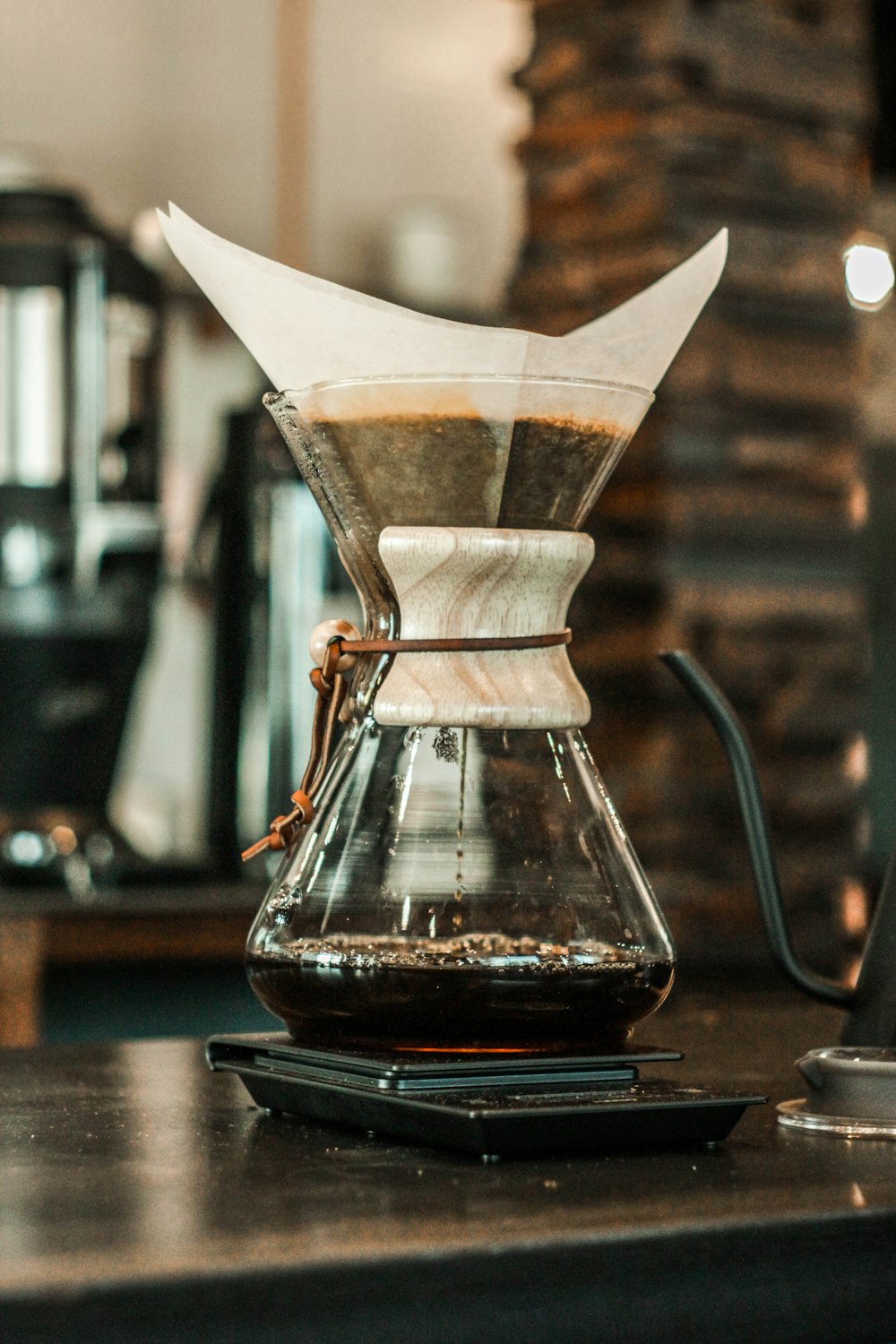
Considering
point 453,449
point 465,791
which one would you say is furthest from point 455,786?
point 453,449

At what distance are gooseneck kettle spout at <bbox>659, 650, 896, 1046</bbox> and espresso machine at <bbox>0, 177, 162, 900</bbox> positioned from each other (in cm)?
175

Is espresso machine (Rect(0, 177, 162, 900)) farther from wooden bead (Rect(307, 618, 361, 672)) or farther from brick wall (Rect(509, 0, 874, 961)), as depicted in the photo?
wooden bead (Rect(307, 618, 361, 672))

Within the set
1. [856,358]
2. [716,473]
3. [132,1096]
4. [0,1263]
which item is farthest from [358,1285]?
[856,358]

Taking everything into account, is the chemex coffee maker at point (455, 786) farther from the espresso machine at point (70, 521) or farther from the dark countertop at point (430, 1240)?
the espresso machine at point (70, 521)

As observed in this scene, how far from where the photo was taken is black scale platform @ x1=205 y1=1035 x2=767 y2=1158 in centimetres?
54

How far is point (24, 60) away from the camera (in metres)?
3.76

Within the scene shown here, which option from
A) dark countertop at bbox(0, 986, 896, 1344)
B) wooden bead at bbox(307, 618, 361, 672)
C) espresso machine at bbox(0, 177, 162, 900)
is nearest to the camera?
dark countertop at bbox(0, 986, 896, 1344)

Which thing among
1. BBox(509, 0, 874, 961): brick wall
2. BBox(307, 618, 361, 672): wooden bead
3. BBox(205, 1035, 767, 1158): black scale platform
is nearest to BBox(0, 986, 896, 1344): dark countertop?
BBox(205, 1035, 767, 1158): black scale platform

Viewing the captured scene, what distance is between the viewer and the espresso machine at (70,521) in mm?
2574

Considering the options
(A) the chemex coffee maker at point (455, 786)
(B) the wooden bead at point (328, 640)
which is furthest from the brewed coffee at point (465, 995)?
(B) the wooden bead at point (328, 640)

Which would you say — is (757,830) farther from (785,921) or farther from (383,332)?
(383,332)

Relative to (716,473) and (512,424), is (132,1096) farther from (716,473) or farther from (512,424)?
(716,473)

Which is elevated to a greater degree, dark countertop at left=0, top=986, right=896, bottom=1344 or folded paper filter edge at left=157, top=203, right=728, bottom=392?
folded paper filter edge at left=157, top=203, right=728, bottom=392

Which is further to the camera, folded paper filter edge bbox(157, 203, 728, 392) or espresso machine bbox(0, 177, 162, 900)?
espresso machine bbox(0, 177, 162, 900)
